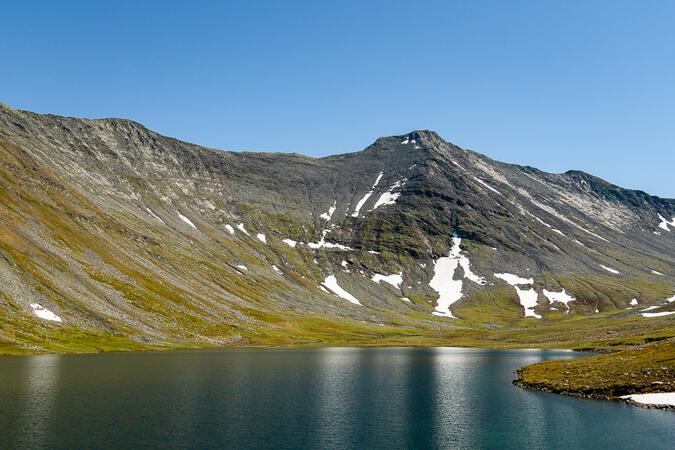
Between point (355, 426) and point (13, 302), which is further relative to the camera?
A: point (13, 302)

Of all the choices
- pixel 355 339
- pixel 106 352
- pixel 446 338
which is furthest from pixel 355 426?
pixel 446 338

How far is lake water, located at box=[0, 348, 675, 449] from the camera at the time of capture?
145 ft

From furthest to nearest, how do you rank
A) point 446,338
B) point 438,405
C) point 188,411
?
point 446,338, point 438,405, point 188,411

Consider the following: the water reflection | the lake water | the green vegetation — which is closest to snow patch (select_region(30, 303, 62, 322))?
the water reflection

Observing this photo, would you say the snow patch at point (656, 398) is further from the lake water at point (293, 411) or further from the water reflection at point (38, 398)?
the water reflection at point (38, 398)

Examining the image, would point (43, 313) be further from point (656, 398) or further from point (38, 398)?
point (656, 398)

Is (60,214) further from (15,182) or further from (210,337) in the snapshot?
(210,337)

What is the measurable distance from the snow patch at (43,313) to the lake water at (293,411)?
33.7m

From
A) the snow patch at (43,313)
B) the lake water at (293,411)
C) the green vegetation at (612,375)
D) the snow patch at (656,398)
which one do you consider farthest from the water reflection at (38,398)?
the green vegetation at (612,375)

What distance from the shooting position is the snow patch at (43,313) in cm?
12338

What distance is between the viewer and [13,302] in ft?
399

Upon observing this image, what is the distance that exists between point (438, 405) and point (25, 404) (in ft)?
161

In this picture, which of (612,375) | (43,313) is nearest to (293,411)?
(612,375)

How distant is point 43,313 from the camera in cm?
12438
